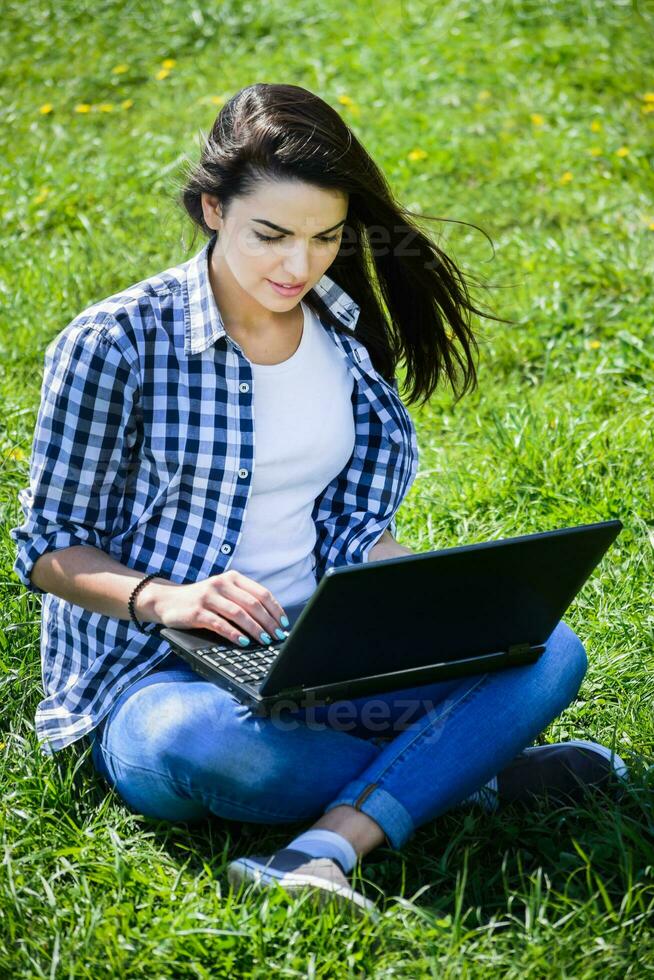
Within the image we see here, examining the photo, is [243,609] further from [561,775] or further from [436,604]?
[561,775]

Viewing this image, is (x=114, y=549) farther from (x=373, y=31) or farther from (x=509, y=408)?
(x=373, y=31)

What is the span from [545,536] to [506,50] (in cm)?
467

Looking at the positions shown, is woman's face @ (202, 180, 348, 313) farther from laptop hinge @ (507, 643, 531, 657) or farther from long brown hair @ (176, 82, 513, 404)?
laptop hinge @ (507, 643, 531, 657)

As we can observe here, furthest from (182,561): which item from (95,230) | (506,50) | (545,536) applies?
(506,50)

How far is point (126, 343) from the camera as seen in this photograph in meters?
2.20

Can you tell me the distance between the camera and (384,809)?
2105mm

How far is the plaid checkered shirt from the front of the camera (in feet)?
7.18

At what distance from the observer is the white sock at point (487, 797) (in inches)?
92.0

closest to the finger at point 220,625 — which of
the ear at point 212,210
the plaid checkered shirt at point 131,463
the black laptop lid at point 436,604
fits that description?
the black laptop lid at point 436,604

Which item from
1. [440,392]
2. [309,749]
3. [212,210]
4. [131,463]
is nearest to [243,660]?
[309,749]

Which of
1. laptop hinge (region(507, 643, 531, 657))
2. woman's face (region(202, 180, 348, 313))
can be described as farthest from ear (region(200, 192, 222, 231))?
laptop hinge (region(507, 643, 531, 657))

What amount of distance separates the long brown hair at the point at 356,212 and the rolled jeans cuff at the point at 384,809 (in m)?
0.96

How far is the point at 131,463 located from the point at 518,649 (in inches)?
31.5

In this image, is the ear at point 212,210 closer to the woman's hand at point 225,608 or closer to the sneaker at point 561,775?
the woman's hand at point 225,608
